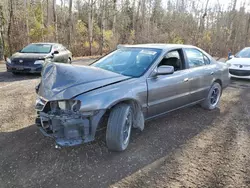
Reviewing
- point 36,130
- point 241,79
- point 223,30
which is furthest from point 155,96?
point 223,30

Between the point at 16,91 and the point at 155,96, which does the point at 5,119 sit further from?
the point at 155,96

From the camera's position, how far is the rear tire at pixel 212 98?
5.04 metres

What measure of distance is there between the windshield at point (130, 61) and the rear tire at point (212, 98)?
197 cm

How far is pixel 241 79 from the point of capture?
9281 millimetres

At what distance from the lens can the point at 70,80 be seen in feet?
9.53

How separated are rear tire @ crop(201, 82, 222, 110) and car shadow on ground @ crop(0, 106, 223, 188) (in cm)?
115

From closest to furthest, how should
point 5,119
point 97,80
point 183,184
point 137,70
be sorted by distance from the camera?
point 183,184 < point 97,80 < point 137,70 < point 5,119

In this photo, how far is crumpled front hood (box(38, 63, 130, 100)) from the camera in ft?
9.11

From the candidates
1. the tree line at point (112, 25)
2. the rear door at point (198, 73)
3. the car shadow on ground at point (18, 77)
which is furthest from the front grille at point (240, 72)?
the tree line at point (112, 25)

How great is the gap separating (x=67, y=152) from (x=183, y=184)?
64.6 inches

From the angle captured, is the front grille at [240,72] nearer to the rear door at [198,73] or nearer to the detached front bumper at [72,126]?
the rear door at [198,73]

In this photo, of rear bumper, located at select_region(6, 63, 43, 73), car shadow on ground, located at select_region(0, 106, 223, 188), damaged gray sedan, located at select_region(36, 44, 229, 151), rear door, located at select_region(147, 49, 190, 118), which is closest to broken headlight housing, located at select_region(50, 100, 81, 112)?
damaged gray sedan, located at select_region(36, 44, 229, 151)

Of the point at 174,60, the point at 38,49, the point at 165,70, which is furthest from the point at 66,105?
the point at 38,49

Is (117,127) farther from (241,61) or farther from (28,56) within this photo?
(241,61)
